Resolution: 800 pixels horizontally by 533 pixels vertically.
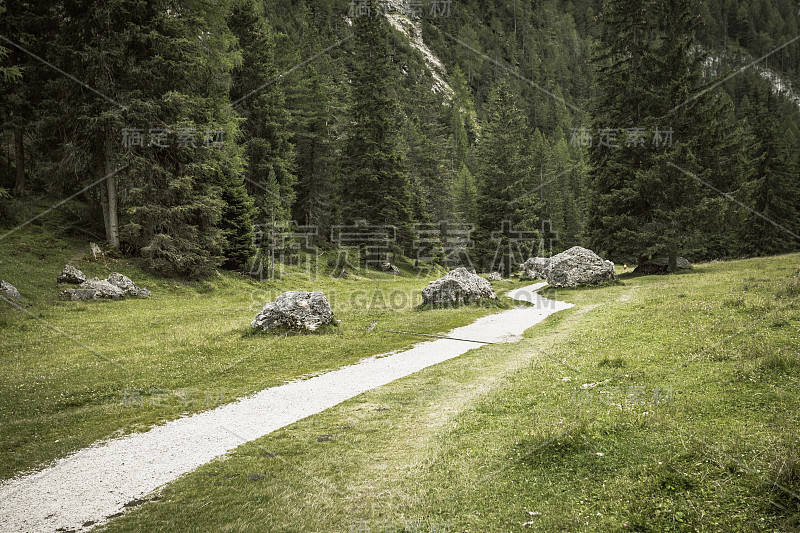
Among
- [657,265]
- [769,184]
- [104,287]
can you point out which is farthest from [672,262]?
[104,287]

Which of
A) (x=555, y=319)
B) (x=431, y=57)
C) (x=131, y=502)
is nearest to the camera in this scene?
(x=131, y=502)

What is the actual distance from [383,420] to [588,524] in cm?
492

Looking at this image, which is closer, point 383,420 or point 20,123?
point 383,420

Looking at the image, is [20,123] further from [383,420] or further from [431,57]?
[431,57]

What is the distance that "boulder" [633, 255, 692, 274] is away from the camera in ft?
107

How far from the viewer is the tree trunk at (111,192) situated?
25781mm

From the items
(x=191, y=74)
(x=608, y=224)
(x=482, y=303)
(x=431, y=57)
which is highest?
(x=431, y=57)

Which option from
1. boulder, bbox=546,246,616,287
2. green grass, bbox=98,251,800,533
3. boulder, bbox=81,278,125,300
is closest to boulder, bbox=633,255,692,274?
boulder, bbox=546,246,616,287

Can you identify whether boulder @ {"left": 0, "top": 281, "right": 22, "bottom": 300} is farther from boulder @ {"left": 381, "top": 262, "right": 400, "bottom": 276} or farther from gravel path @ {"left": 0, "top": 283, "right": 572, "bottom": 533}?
boulder @ {"left": 381, "top": 262, "right": 400, "bottom": 276}

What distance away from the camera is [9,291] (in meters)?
17.2

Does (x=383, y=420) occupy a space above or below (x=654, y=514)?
below

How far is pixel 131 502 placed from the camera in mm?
5684

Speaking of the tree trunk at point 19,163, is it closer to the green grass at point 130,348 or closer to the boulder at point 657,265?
Result: the green grass at point 130,348

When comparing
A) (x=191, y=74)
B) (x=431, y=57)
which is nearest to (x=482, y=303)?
(x=191, y=74)
